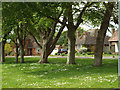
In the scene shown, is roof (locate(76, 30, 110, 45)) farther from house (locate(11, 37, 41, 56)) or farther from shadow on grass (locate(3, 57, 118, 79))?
shadow on grass (locate(3, 57, 118, 79))

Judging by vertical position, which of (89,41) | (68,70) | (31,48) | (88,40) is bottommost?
(68,70)

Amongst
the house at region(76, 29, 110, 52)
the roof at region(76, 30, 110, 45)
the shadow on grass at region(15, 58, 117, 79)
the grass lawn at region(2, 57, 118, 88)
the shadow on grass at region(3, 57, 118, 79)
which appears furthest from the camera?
the roof at region(76, 30, 110, 45)

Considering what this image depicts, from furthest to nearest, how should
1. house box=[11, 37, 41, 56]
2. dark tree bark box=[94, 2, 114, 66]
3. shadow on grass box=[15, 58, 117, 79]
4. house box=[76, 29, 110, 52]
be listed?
1. house box=[11, 37, 41, 56]
2. house box=[76, 29, 110, 52]
3. dark tree bark box=[94, 2, 114, 66]
4. shadow on grass box=[15, 58, 117, 79]

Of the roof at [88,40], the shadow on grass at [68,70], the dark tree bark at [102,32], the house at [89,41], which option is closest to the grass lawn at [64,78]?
the shadow on grass at [68,70]

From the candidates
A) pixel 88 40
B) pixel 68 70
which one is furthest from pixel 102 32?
pixel 88 40

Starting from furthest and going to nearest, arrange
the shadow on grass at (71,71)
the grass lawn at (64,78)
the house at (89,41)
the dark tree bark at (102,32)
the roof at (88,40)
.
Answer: the roof at (88,40)
the house at (89,41)
the dark tree bark at (102,32)
the shadow on grass at (71,71)
the grass lawn at (64,78)

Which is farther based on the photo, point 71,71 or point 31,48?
point 31,48

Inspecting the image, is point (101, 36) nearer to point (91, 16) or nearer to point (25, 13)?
point (91, 16)

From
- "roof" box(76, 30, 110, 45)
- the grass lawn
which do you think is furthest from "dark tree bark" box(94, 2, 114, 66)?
"roof" box(76, 30, 110, 45)

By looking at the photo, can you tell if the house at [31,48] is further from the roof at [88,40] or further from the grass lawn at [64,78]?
the grass lawn at [64,78]

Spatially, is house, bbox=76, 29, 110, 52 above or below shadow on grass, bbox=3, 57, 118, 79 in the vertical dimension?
above

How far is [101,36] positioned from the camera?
19.0m

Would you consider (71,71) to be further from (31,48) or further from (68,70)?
(31,48)

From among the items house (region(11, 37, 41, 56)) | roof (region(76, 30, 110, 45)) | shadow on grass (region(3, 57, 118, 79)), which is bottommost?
shadow on grass (region(3, 57, 118, 79))
